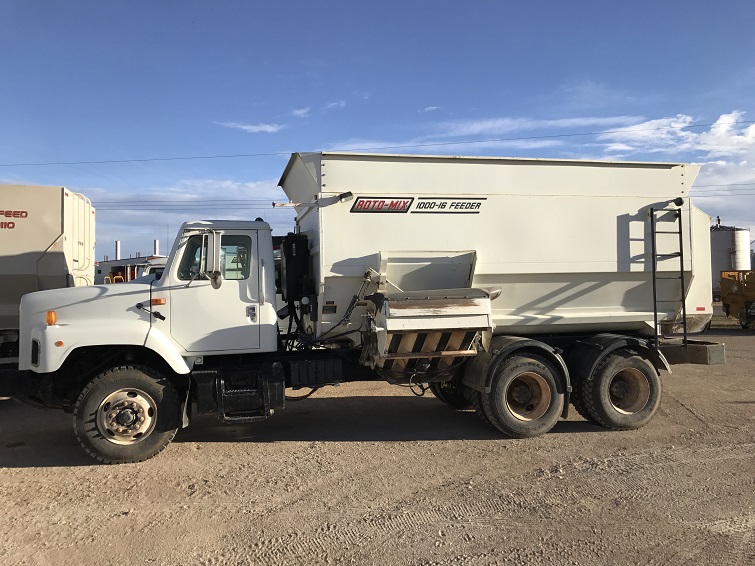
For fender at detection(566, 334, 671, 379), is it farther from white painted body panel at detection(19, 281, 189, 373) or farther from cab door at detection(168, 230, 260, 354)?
white painted body panel at detection(19, 281, 189, 373)

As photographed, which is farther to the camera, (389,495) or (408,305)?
(408,305)

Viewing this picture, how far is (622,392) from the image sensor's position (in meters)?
7.09

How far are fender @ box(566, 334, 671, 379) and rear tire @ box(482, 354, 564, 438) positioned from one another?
1.26ft

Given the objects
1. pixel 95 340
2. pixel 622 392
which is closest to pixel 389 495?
pixel 95 340

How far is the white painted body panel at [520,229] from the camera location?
632 cm

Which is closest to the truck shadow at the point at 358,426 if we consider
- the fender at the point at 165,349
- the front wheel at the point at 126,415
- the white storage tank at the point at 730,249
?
the front wheel at the point at 126,415

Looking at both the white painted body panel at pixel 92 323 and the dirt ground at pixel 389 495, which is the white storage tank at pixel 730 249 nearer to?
the dirt ground at pixel 389 495

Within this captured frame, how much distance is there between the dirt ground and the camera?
386 cm

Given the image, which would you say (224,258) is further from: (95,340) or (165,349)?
(95,340)

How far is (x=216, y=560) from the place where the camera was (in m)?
3.75

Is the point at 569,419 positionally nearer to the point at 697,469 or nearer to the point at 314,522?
the point at 697,469

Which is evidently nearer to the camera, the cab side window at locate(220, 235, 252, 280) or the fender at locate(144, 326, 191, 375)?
the fender at locate(144, 326, 191, 375)

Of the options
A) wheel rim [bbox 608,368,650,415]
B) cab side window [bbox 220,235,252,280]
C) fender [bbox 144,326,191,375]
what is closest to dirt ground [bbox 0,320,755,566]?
wheel rim [bbox 608,368,650,415]

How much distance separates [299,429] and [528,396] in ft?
9.36
